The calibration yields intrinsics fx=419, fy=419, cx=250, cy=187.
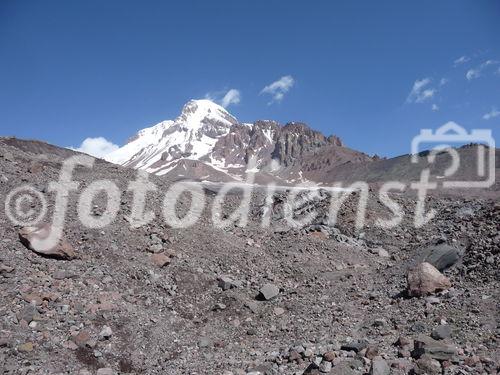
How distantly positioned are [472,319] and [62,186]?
1341cm

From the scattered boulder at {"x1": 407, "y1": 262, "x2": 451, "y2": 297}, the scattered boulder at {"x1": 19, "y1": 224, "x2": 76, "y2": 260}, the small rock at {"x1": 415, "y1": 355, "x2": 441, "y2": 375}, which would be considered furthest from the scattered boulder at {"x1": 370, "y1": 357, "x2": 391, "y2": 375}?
the scattered boulder at {"x1": 19, "y1": 224, "x2": 76, "y2": 260}

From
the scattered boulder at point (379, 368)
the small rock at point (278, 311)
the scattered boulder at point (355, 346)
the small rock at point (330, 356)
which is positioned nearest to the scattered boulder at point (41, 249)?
the small rock at point (278, 311)

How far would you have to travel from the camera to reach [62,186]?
598 inches

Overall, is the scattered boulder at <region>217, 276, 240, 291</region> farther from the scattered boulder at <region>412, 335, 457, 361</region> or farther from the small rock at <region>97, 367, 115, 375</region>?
the scattered boulder at <region>412, 335, 457, 361</region>

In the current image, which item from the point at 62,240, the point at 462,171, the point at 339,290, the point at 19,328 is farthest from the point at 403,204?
the point at 462,171

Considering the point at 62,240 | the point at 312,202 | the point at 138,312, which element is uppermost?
the point at 312,202

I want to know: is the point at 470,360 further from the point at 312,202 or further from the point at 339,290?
the point at 312,202

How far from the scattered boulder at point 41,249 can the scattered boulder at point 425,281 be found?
886 cm

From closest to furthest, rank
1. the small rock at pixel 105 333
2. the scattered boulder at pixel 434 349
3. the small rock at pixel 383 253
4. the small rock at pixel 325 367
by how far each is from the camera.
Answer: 1. the scattered boulder at pixel 434 349
2. the small rock at pixel 325 367
3. the small rock at pixel 105 333
4. the small rock at pixel 383 253

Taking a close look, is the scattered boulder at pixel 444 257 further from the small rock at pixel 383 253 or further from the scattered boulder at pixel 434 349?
the scattered boulder at pixel 434 349

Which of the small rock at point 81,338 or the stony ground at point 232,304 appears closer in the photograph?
the stony ground at point 232,304

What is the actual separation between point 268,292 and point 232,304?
118 centimetres

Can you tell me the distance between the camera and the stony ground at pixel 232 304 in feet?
26.0

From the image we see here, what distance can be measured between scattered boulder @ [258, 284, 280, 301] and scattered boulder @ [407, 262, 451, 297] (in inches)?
142
